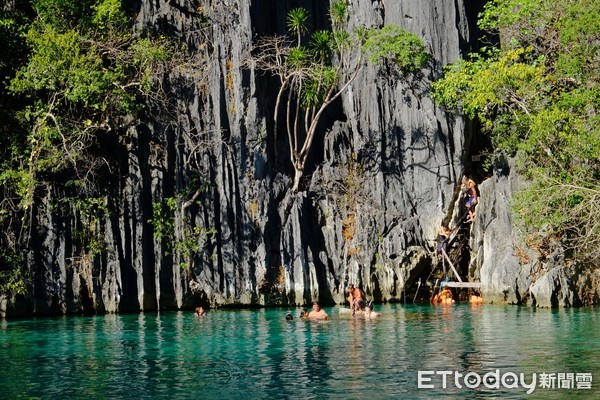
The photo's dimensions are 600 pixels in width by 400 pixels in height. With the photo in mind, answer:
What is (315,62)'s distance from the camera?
35.1m

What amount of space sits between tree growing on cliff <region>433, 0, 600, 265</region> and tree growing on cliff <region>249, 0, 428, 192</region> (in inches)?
125

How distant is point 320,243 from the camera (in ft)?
111

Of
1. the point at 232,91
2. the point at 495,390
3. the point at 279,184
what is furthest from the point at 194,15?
the point at 495,390

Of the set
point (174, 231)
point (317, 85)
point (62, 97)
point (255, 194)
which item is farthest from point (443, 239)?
point (62, 97)

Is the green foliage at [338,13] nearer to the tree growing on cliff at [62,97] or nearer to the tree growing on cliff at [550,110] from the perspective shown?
the tree growing on cliff at [550,110]

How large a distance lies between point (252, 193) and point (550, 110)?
12.3m

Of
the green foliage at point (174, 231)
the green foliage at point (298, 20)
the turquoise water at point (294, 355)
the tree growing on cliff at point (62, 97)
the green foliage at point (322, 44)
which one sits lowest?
the turquoise water at point (294, 355)

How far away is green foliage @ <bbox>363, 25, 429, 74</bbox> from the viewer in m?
33.7

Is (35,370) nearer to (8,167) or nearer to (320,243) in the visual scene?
(8,167)

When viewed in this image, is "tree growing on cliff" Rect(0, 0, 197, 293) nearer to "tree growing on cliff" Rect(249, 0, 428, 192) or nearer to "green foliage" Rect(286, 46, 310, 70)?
"tree growing on cliff" Rect(249, 0, 428, 192)

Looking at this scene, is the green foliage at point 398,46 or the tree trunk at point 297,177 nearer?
the green foliage at point 398,46

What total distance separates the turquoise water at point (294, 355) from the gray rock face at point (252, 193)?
4.49m

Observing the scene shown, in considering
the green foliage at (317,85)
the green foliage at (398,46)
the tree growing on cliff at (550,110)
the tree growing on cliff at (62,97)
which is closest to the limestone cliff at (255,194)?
the tree growing on cliff at (62,97)

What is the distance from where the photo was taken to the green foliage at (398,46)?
33719mm
